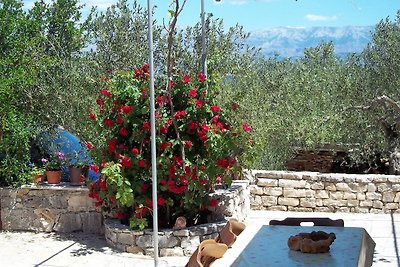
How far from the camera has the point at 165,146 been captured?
7.40 metres

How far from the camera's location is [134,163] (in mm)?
7465

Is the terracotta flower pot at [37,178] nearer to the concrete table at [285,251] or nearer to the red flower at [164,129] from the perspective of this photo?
the red flower at [164,129]

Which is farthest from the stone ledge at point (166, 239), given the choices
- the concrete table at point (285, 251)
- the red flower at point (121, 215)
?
the concrete table at point (285, 251)

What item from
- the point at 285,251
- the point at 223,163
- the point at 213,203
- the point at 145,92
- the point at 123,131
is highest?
the point at 145,92

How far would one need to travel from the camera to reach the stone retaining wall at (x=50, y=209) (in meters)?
8.41

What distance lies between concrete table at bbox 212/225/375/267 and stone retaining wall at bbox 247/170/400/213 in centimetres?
390

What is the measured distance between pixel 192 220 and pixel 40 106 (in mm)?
2947

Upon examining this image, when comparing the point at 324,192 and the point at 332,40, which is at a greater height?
the point at 332,40

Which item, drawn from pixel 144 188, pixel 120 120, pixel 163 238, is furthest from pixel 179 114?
pixel 163 238

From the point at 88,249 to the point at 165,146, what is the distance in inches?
63.2

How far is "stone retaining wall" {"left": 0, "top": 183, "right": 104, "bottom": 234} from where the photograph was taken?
8.41 m

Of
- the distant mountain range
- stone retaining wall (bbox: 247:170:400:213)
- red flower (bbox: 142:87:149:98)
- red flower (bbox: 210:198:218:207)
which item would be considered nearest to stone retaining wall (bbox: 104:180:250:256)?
red flower (bbox: 210:198:218:207)

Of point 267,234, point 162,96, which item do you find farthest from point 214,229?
point 267,234

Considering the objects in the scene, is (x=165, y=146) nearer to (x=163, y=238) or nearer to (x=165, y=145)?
(x=165, y=145)
